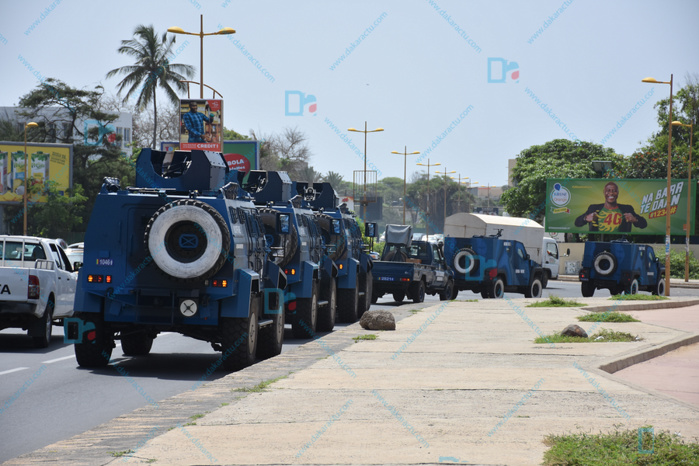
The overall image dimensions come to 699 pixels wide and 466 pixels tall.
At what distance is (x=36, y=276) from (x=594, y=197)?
2153 inches

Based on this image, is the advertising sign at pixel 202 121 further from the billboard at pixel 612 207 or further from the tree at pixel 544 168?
the tree at pixel 544 168

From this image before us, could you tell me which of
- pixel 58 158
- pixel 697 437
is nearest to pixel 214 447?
Answer: pixel 697 437

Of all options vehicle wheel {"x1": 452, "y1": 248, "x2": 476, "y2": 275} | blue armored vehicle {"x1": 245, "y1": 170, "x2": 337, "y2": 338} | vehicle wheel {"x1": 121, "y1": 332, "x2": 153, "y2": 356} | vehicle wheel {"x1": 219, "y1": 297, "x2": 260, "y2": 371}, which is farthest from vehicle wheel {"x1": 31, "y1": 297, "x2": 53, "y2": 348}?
vehicle wheel {"x1": 452, "y1": 248, "x2": 476, "y2": 275}

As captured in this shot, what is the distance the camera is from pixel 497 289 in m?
34.8

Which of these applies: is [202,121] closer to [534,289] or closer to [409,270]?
[409,270]

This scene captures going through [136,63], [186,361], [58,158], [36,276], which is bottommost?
[186,361]

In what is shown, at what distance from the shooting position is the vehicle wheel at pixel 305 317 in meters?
18.6

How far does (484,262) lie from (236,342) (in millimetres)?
21550

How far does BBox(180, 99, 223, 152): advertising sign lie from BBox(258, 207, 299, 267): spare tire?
16.0 metres

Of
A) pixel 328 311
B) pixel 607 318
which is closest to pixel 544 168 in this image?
pixel 607 318

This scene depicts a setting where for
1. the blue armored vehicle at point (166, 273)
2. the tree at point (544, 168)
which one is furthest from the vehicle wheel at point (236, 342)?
the tree at point (544, 168)

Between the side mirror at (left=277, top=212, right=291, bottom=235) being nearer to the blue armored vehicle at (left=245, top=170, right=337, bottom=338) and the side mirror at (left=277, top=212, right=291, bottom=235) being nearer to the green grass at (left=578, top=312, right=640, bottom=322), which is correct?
the blue armored vehicle at (left=245, top=170, right=337, bottom=338)

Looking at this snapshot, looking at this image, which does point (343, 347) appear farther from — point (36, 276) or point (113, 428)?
point (113, 428)

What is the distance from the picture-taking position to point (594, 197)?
66250 millimetres
